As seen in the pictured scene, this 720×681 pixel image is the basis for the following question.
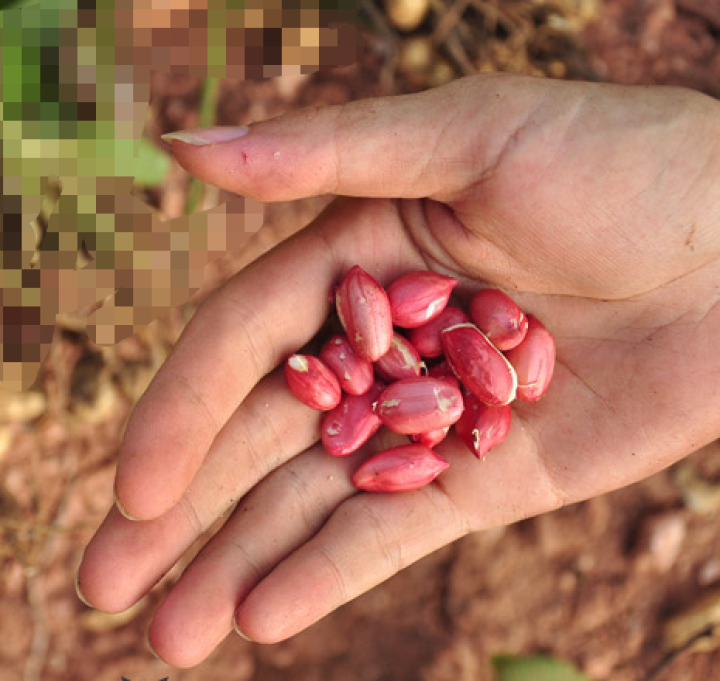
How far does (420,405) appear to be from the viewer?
1289mm

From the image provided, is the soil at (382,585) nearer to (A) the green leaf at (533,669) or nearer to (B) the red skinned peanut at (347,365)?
(A) the green leaf at (533,669)

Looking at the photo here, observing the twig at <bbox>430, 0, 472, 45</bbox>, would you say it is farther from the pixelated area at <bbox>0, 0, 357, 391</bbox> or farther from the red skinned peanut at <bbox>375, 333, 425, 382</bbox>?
the red skinned peanut at <bbox>375, 333, 425, 382</bbox>

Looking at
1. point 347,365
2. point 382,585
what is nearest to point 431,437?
point 347,365

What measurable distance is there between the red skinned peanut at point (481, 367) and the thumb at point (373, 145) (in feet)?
0.78

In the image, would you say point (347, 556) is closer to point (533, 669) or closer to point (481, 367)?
point (481, 367)

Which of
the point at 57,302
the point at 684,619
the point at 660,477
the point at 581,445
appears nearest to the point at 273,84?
the point at 57,302

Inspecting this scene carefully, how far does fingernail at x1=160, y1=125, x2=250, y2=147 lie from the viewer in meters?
1.16

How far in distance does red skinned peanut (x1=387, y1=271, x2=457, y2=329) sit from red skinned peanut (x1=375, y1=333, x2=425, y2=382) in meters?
0.04

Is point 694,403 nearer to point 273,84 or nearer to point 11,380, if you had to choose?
point 11,380

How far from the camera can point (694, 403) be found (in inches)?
54.4

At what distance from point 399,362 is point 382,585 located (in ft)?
2.50

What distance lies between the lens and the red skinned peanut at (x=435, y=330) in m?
1.38

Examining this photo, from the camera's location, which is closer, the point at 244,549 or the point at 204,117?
the point at 244,549

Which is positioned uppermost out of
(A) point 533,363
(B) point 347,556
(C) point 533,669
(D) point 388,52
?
(D) point 388,52
